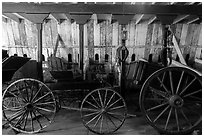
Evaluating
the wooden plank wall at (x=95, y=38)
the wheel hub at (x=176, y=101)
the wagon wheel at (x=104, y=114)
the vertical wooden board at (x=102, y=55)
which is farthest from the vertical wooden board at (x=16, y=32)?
the wheel hub at (x=176, y=101)

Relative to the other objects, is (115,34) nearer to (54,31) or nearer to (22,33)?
(54,31)

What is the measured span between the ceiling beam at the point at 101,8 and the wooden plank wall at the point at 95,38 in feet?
6.10

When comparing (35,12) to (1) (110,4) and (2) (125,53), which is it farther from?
(2) (125,53)

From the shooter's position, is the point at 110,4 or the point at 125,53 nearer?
the point at 110,4

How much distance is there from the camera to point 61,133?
3049 millimetres

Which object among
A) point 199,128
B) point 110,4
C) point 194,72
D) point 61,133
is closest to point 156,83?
point 194,72

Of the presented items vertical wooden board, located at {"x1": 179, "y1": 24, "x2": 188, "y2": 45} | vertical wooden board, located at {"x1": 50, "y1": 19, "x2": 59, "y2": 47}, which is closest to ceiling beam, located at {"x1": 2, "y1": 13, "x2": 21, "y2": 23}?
vertical wooden board, located at {"x1": 50, "y1": 19, "x2": 59, "y2": 47}

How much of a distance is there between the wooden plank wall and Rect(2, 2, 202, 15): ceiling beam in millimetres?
1858

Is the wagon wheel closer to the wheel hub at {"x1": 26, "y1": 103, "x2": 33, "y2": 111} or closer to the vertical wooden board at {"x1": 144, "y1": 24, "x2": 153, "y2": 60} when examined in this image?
the wheel hub at {"x1": 26, "y1": 103, "x2": 33, "y2": 111}

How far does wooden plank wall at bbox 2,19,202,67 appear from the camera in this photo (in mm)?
5094

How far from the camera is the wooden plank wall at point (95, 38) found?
509 cm

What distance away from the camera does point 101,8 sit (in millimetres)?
3182

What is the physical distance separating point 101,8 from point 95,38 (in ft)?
6.87

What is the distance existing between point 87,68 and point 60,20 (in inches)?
76.8
